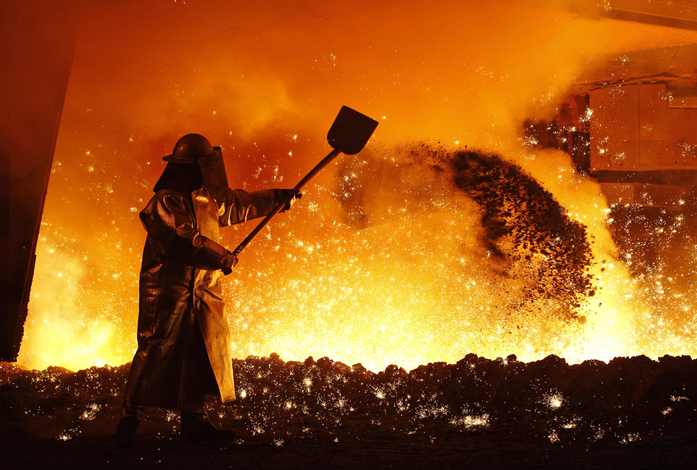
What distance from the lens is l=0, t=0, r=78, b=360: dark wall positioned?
6066mm

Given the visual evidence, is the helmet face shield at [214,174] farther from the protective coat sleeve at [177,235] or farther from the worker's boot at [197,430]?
the worker's boot at [197,430]

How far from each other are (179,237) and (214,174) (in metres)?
0.51

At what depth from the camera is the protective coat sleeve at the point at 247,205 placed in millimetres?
4953

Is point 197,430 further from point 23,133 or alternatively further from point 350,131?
point 23,133

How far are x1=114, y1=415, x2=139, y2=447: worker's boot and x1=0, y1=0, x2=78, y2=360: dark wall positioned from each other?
2110 mm

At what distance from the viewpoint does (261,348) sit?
8109 mm

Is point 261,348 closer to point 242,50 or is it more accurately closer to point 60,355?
point 60,355

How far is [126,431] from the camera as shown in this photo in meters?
4.48

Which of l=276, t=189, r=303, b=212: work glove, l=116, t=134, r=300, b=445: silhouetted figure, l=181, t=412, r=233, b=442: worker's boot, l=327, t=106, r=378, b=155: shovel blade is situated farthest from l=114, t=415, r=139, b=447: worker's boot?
l=327, t=106, r=378, b=155: shovel blade

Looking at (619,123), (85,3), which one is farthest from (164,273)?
(619,123)

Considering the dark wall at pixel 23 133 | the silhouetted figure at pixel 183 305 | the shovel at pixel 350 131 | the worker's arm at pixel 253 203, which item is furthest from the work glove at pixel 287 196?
the dark wall at pixel 23 133

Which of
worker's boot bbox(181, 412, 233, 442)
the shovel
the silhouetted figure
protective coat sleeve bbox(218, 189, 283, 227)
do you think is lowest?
worker's boot bbox(181, 412, 233, 442)

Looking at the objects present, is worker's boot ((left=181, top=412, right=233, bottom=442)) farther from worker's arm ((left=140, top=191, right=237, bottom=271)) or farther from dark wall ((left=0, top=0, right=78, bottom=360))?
dark wall ((left=0, top=0, right=78, bottom=360))

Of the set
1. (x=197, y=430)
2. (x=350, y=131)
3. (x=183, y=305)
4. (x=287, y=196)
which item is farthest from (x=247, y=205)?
(x=197, y=430)
